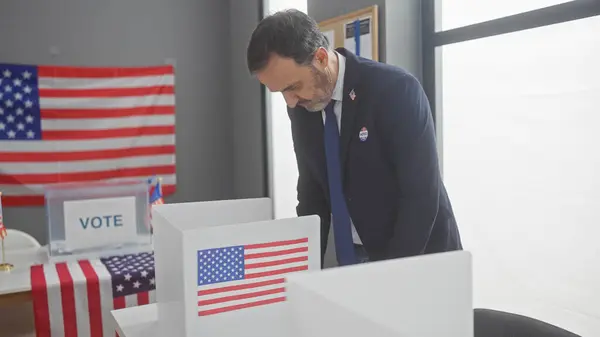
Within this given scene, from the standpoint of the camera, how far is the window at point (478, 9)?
2.04 metres

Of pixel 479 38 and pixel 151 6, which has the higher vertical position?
pixel 151 6

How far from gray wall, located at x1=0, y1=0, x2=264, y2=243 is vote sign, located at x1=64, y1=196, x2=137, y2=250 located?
1.42 meters

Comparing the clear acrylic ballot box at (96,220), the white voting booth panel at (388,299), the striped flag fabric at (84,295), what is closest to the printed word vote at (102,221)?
the clear acrylic ballot box at (96,220)

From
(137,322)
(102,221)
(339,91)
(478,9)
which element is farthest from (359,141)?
(102,221)

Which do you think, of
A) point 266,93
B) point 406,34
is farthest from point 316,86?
point 266,93

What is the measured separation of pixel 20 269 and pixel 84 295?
0.37m

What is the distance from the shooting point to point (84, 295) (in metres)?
2.09

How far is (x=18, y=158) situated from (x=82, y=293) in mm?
1769

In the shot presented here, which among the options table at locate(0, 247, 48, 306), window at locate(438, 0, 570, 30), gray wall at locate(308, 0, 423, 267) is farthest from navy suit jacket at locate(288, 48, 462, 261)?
table at locate(0, 247, 48, 306)

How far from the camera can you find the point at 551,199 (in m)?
2.01

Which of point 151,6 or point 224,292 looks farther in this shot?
point 151,6

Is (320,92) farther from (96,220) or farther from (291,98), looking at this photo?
(96,220)

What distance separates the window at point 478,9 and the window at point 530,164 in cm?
4

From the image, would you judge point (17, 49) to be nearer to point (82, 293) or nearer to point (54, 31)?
point (54, 31)
